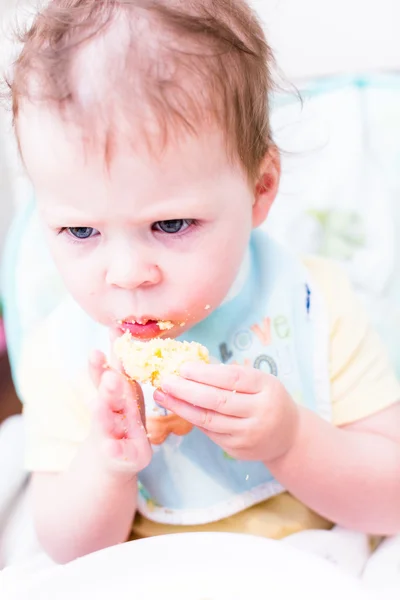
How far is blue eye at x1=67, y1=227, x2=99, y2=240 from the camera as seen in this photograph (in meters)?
0.68

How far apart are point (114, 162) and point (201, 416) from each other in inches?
9.4

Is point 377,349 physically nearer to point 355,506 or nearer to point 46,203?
point 355,506

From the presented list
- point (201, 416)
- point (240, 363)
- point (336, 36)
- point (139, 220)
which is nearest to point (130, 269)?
point (139, 220)

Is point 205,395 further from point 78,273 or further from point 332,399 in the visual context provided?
point 332,399

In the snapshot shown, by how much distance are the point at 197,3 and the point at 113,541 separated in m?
0.56

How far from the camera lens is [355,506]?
827 mm

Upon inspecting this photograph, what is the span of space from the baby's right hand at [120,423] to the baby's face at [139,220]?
0.05 meters

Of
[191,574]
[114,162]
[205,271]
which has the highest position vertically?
[114,162]

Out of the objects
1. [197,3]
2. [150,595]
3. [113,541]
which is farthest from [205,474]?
[197,3]

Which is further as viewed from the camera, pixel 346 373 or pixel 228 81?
pixel 346 373

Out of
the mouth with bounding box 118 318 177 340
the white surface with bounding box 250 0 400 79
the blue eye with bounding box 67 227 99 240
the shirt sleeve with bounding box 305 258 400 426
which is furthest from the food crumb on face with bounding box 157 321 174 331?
the white surface with bounding box 250 0 400 79

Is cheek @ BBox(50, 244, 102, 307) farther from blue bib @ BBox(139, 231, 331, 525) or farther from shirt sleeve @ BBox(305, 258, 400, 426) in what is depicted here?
shirt sleeve @ BBox(305, 258, 400, 426)

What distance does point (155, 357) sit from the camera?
668 mm

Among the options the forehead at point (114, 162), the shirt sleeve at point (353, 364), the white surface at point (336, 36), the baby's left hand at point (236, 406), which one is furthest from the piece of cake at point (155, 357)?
the white surface at point (336, 36)
